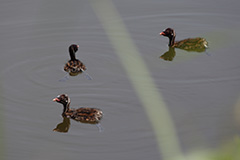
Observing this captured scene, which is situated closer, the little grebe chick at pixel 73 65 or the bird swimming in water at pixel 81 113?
the bird swimming in water at pixel 81 113

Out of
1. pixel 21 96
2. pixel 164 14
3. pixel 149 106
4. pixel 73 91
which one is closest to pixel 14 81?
pixel 21 96

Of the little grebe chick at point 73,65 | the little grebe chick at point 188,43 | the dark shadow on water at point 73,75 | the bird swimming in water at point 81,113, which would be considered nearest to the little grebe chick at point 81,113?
the bird swimming in water at point 81,113

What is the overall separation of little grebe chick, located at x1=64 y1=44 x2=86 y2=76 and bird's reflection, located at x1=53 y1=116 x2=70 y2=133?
1.14 metres

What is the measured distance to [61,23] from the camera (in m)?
7.06

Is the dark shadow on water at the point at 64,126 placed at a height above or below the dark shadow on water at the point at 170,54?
below

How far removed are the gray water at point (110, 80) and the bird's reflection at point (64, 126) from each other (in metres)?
0.05

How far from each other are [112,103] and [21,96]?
106 centimetres

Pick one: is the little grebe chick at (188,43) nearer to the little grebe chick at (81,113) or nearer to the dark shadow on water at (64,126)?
the little grebe chick at (81,113)

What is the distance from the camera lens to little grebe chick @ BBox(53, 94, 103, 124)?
451 centimetres

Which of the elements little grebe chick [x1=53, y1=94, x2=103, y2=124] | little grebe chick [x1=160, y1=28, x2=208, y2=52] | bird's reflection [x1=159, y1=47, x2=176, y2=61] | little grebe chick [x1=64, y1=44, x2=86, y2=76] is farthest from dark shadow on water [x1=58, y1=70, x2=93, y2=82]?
little grebe chick [x1=160, y1=28, x2=208, y2=52]

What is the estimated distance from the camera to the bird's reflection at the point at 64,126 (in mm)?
4464

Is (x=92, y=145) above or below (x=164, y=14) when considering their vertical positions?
below

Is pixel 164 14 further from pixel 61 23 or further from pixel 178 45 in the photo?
pixel 61 23

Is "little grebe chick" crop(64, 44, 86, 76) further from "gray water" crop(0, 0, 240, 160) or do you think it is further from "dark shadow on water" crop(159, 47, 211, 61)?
"dark shadow on water" crop(159, 47, 211, 61)
